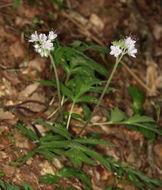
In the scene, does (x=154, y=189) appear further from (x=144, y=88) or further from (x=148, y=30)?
(x=148, y=30)

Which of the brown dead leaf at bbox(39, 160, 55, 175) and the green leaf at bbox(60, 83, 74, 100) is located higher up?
the green leaf at bbox(60, 83, 74, 100)

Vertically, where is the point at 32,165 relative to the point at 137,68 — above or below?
below

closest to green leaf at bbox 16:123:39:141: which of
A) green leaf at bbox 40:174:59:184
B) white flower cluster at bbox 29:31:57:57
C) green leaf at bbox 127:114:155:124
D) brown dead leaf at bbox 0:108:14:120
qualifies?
brown dead leaf at bbox 0:108:14:120

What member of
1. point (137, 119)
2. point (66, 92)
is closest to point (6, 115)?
point (66, 92)

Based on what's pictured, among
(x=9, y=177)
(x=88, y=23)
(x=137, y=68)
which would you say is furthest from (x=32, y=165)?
(x=88, y=23)

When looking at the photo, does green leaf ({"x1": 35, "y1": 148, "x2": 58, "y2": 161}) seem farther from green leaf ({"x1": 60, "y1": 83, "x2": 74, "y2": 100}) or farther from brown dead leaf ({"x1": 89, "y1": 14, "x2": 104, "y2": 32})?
brown dead leaf ({"x1": 89, "y1": 14, "x2": 104, "y2": 32})

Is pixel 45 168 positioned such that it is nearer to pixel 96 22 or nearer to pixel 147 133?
pixel 147 133

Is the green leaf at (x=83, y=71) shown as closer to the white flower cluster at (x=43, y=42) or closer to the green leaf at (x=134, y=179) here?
the white flower cluster at (x=43, y=42)
